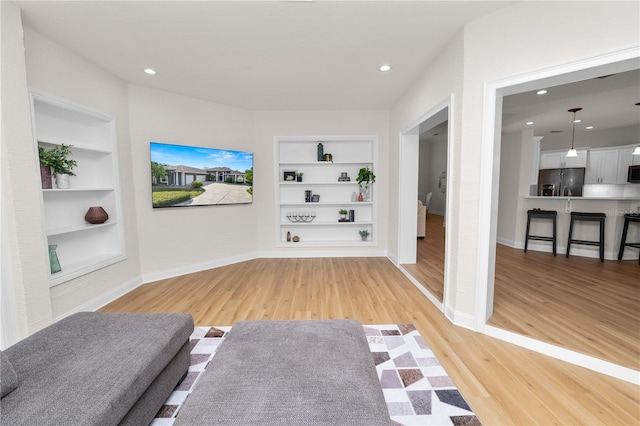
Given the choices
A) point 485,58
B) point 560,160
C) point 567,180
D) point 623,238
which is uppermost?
point 485,58

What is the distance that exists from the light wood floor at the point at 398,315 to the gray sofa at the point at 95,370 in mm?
1057

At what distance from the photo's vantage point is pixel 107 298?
3111 mm

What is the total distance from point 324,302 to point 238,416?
212cm

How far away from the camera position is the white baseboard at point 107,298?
109 inches

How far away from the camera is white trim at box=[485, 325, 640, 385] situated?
1.82 m

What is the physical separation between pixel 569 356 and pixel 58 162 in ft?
15.8

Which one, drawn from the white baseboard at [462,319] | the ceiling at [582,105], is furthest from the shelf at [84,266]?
the ceiling at [582,105]

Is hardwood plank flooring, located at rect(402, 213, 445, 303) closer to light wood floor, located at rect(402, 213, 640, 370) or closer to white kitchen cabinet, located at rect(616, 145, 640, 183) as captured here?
light wood floor, located at rect(402, 213, 640, 370)

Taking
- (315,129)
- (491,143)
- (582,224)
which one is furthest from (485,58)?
(582,224)

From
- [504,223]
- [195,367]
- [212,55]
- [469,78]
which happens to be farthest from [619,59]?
[504,223]

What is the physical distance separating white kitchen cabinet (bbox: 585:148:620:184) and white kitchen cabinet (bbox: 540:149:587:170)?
15 centimetres

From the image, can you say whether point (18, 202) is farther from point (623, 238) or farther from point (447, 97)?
point (623, 238)

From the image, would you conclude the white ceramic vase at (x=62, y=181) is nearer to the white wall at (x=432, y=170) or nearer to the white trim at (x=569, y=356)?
the white trim at (x=569, y=356)

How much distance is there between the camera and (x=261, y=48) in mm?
2660
